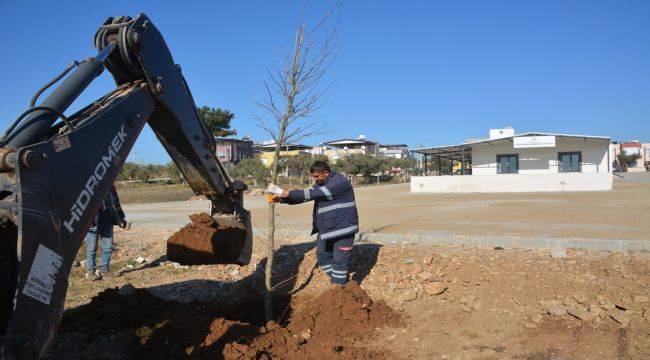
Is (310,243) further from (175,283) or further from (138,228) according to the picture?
(138,228)

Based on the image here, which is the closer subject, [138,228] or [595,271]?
[595,271]

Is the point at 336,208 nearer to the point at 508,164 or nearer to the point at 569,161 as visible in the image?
the point at 508,164

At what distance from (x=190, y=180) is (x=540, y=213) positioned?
1174 centimetres

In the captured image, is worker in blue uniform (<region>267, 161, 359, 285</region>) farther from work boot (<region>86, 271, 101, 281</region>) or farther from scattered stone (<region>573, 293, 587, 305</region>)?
work boot (<region>86, 271, 101, 281</region>)

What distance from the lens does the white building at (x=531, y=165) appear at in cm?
2438

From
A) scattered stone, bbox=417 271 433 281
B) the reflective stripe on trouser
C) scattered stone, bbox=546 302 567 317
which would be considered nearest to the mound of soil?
the reflective stripe on trouser

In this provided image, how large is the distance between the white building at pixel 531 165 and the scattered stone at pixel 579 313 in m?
21.5

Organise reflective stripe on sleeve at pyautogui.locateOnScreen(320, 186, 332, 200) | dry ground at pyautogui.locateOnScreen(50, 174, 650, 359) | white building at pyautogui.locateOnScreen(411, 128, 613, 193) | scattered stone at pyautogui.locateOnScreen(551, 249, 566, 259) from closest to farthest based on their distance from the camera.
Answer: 1. dry ground at pyautogui.locateOnScreen(50, 174, 650, 359)
2. reflective stripe on sleeve at pyautogui.locateOnScreen(320, 186, 332, 200)
3. scattered stone at pyautogui.locateOnScreen(551, 249, 566, 259)
4. white building at pyautogui.locateOnScreen(411, 128, 613, 193)

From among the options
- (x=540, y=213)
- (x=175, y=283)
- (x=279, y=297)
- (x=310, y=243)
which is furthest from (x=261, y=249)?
(x=540, y=213)

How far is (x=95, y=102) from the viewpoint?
10.1 feet

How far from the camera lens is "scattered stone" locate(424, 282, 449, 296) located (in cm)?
557

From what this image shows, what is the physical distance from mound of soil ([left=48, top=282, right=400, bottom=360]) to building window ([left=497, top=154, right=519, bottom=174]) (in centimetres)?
2866

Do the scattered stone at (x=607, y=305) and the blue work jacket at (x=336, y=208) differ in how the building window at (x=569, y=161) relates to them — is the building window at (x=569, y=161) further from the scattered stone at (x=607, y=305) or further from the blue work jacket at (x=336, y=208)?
the blue work jacket at (x=336, y=208)

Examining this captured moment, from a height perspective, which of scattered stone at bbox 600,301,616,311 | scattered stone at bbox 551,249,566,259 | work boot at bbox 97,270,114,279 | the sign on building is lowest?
work boot at bbox 97,270,114,279
